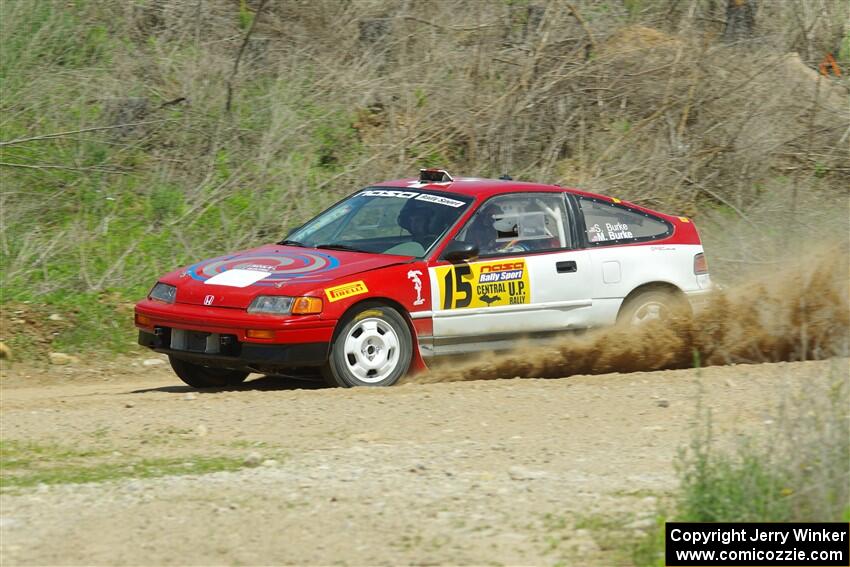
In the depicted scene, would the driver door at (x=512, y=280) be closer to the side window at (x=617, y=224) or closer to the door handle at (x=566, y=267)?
the door handle at (x=566, y=267)

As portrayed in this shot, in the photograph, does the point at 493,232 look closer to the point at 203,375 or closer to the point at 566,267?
the point at 566,267

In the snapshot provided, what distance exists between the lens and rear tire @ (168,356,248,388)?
8.98 m

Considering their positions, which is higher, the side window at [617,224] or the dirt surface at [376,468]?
the side window at [617,224]

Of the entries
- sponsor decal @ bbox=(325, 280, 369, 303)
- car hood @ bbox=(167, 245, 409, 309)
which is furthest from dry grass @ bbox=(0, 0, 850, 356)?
sponsor decal @ bbox=(325, 280, 369, 303)

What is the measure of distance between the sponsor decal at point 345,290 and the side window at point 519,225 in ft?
3.20

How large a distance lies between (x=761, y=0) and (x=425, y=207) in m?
11.2

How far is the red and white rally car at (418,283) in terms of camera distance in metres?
8.09

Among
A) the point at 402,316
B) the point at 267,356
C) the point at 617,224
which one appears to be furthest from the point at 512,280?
the point at 267,356

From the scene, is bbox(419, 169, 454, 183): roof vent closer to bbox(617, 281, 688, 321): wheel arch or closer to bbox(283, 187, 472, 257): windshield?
bbox(283, 187, 472, 257): windshield

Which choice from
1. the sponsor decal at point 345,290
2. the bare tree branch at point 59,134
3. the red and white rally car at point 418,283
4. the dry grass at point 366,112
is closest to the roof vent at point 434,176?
the red and white rally car at point 418,283

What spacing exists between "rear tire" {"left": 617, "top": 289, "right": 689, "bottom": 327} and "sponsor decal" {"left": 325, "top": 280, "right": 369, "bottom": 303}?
2.29 m

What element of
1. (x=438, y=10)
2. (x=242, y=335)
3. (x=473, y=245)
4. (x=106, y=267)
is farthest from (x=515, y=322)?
(x=438, y=10)

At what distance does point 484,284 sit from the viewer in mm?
8766

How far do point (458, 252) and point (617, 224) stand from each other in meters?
1.62
